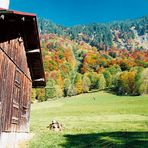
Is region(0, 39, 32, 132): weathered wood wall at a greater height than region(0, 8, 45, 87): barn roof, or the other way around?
region(0, 8, 45, 87): barn roof

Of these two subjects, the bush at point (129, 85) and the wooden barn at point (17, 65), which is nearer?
the wooden barn at point (17, 65)

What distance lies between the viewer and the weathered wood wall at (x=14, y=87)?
17.6 metres

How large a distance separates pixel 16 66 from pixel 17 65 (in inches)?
8.5

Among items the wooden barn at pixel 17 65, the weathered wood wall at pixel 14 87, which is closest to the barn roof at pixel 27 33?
the wooden barn at pixel 17 65

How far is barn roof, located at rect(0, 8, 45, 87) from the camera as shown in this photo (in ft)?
56.4

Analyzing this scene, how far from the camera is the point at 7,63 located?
18125 mm

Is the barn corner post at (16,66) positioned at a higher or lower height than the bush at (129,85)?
lower

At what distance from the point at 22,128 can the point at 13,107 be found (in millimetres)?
4182

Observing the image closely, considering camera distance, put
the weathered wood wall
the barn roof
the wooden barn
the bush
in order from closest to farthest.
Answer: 1. the barn roof
2. the wooden barn
3. the weathered wood wall
4. the bush

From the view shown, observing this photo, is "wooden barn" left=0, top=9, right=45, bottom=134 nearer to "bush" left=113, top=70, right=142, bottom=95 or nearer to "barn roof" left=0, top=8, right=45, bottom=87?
"barn roof" left=0, top=8, right=45, bottom=87

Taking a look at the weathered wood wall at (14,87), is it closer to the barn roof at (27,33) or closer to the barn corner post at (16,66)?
→ the barn corner post at (16,66)

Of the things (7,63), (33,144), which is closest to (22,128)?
(33,144)

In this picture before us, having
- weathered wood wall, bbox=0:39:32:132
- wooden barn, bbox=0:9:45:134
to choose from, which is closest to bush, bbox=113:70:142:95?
wooden barn, bbox=0:9:45:134

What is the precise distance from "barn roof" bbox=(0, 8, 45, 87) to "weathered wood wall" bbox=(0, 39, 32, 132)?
0.53m
